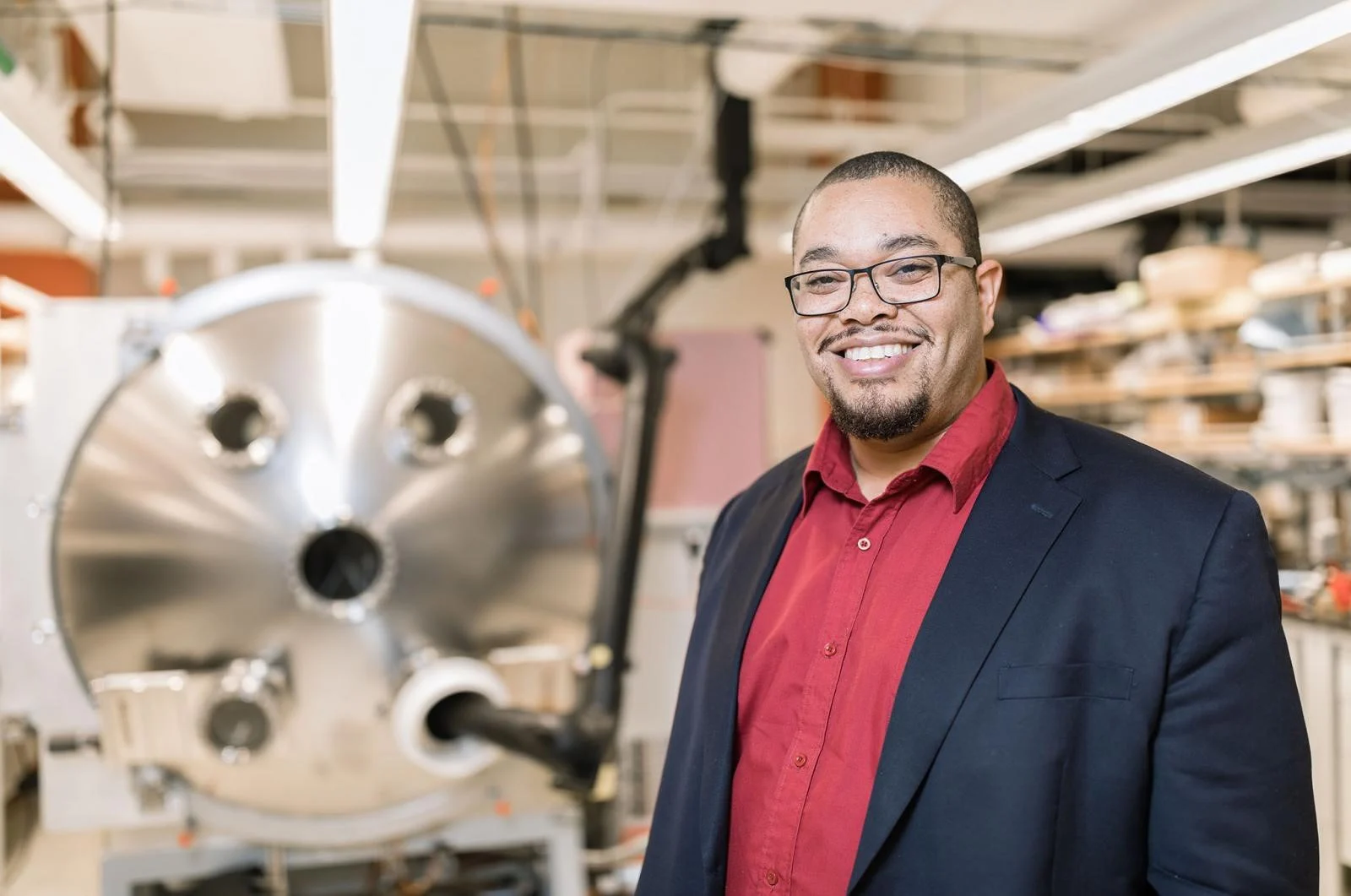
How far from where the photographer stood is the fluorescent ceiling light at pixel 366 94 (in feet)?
5.02

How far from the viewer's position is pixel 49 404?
2.07 metres

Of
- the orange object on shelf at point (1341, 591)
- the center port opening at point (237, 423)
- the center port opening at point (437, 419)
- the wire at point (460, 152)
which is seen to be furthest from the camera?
the wire at point (460, 152)

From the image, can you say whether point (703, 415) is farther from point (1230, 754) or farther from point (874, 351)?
point (1230, 754)

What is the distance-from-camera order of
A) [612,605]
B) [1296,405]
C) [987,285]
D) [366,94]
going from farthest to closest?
[1296,405], [612,605], [366,94], [987,285]

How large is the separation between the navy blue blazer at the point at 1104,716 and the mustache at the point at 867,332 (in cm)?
22

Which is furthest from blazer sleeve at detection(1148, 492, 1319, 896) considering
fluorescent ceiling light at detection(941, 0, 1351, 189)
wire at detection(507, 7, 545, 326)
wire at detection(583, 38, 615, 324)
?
wire at detection(583, 38, 615, 324)

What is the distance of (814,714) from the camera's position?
1.24 m

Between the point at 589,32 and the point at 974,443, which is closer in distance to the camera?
the point at 974,443

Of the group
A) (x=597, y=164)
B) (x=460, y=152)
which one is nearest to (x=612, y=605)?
(x=460, y=152)

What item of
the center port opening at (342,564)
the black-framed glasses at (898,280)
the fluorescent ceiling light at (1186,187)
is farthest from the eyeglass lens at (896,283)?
the fluorescent ceiling light at (1186,187)

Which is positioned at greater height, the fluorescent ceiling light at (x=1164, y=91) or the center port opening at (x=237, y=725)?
the fluorescent ceiling light at (x=1164, y=91)

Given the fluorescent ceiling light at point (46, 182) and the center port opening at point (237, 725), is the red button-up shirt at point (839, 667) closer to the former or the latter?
the center port opening at point (237, 725)

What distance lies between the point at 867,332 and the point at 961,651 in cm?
37

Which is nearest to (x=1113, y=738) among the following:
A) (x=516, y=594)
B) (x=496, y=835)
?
(x=516, y=594)
